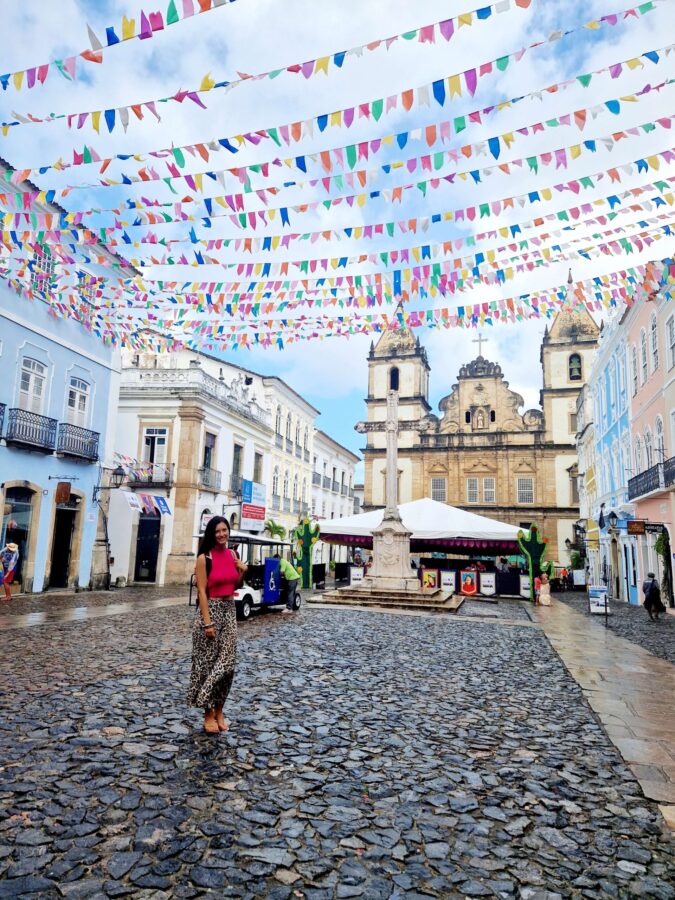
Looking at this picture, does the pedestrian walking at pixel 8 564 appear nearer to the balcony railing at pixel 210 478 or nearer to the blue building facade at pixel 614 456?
the balcony railing at pixel 210 478

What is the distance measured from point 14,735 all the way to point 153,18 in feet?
17.3

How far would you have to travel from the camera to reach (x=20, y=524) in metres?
16.5

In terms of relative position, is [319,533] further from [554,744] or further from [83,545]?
[554,744]

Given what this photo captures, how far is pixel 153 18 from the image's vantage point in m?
4.64

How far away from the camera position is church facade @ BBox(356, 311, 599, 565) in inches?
1699

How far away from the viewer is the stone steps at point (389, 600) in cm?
1590

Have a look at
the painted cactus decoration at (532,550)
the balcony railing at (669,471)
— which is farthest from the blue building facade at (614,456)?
the balcony railing at (669,471)

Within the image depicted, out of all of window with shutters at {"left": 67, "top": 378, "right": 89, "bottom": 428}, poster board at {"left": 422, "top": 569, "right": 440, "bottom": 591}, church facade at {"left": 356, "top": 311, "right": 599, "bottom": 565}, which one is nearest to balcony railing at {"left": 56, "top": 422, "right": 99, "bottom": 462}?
window with shutters at {"left": 67, "top": 378, "right": 89, "bottom": 428}

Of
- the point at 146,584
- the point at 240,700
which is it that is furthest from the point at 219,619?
the point at 146,584

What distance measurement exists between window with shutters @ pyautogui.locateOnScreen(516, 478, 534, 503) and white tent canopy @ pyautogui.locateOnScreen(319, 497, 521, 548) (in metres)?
23.5

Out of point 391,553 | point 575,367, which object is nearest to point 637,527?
point 391,553

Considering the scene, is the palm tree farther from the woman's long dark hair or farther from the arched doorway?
the woman's long dark hair

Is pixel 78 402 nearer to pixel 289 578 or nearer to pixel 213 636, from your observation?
pixel 289 578

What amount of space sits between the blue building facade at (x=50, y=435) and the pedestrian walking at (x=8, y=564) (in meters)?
1.14
